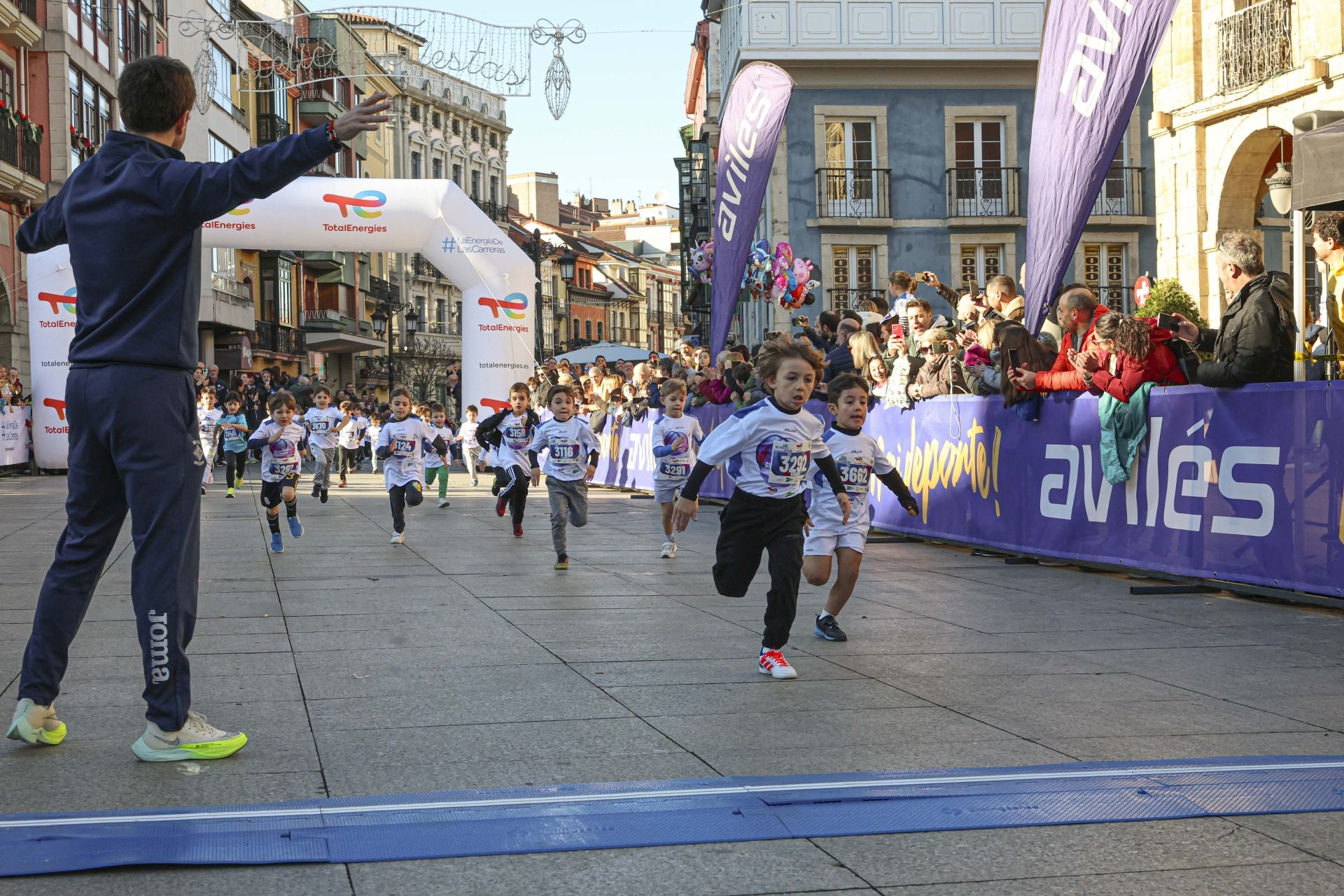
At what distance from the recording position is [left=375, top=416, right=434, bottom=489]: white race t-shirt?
15.2 metres

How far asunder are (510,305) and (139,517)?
2244 centimetres

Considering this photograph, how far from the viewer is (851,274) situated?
34062mm

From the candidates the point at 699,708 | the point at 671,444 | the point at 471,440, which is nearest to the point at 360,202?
the point at 471,440

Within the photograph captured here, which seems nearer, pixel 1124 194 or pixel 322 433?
pixel 322 433

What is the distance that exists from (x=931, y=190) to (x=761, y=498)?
1123 inches

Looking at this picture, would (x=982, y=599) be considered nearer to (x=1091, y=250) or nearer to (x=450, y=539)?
(x=450, y=539)

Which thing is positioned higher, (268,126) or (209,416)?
(268,126)

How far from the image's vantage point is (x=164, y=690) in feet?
15.9

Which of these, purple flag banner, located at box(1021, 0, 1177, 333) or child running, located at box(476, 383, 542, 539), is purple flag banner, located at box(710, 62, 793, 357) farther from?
purple flag banner, located at box(1021, 0, 1177, 333)

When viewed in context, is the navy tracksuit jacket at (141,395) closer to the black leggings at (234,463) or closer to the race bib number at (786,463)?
the race bib number at (786,463)

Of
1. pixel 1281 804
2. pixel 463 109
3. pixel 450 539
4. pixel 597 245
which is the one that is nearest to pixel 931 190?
pixel 450 539

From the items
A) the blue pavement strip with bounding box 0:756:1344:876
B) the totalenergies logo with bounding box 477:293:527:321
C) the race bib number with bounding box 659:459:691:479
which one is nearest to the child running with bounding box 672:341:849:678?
the blue pavement strip with bounding box 0:756:1344:876

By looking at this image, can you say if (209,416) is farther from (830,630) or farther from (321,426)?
(830,630)

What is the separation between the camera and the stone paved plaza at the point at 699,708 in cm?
369
